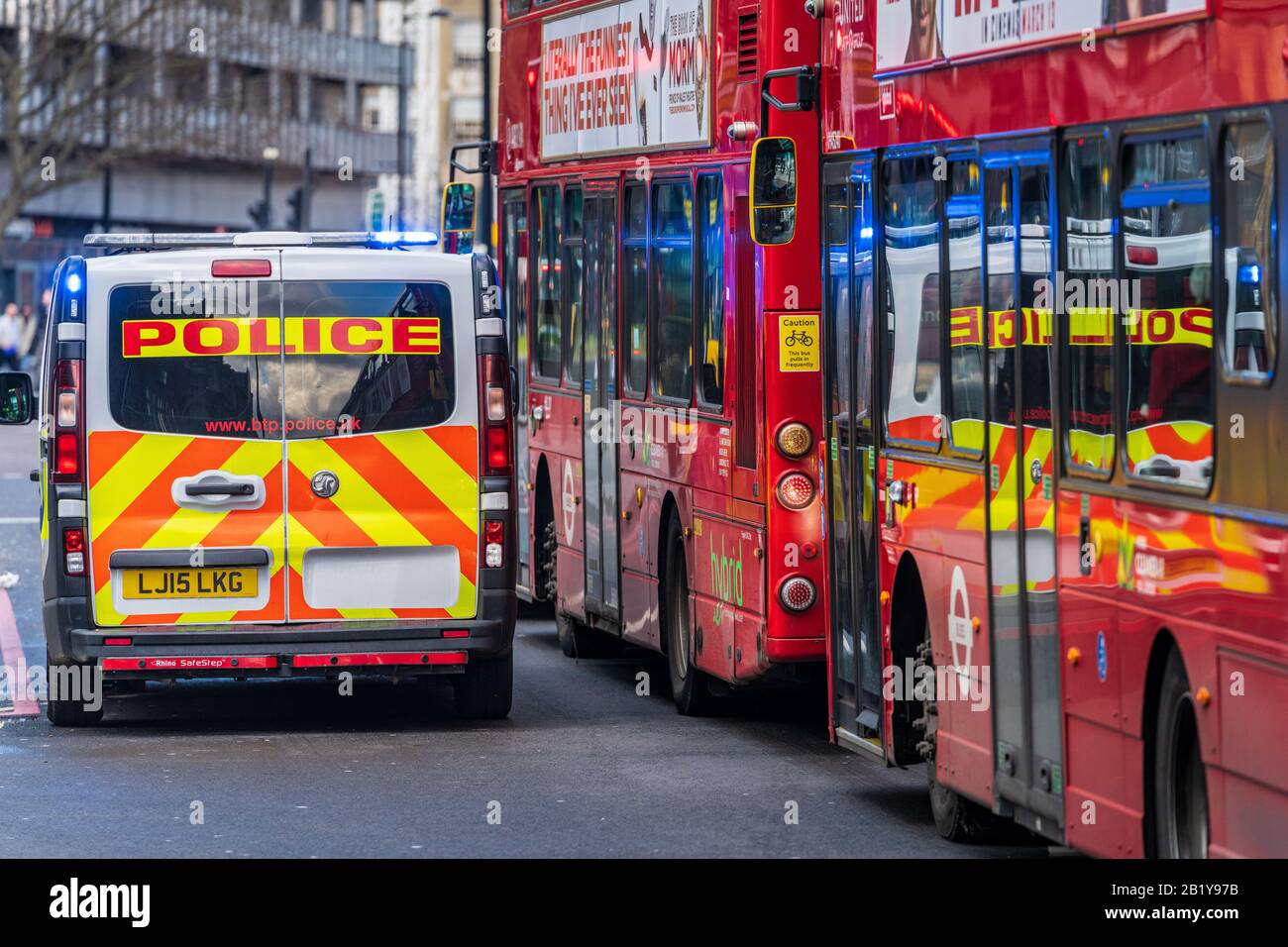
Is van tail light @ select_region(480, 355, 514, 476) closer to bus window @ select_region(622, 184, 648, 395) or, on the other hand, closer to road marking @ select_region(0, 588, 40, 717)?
bus window @ select_region(622, 184, 648, 395)

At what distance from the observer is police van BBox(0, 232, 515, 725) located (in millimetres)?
12523

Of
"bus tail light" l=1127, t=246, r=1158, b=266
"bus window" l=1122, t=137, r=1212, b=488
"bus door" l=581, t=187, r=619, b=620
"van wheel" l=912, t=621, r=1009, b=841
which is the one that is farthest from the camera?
"bus door" l=581, t=187, r=619, b=620

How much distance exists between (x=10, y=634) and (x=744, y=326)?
22.0ft

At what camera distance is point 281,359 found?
1273cm

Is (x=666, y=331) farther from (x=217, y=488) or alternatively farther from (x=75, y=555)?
(x=75, y=555)

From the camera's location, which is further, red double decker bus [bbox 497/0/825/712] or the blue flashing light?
the blue flashing light

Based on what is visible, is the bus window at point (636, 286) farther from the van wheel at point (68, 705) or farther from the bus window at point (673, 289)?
the van wheel at point (68, 705)

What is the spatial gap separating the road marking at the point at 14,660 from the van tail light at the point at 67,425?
64.9 inches

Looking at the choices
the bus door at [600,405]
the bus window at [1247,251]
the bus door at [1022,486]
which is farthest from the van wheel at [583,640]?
the bus window at [1247,251]

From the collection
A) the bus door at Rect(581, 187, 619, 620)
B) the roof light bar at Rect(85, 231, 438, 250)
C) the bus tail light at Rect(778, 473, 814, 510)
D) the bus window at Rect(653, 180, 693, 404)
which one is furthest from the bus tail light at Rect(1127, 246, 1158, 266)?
the bus door at Rect(581, 187, 619, 620)

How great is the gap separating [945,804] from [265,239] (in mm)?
5065

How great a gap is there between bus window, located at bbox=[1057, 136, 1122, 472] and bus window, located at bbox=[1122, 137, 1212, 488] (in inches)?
6.5

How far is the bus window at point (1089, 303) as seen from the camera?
7805 mm

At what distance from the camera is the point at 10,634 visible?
56.9 feet
